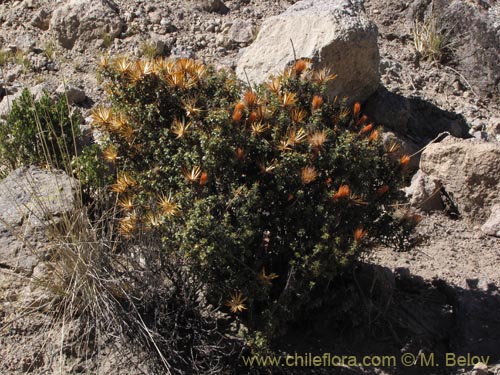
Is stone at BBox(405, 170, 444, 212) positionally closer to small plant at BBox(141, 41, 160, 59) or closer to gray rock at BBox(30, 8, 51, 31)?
small plant at BBox(141, 41, 160, 59)

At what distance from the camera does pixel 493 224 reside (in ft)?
19.0

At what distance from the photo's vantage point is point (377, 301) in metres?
4.52

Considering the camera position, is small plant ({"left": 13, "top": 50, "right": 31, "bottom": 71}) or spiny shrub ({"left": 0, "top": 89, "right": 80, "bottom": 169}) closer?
spiny shrub ({"left": 0, "top": 89, "right": 80, "bottom": 169})

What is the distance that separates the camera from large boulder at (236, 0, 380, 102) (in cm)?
626

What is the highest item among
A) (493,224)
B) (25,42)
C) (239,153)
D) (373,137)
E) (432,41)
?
(239,153)

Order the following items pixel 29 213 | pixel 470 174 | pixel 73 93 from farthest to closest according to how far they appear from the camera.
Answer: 1. pixel 73 93
2. pixel 470 174
3. pixel 29 213

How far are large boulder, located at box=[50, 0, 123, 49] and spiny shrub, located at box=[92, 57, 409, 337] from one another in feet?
12.2

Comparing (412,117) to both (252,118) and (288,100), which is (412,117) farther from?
(252,118)

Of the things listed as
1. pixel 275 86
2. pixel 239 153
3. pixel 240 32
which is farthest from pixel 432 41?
pixel 239 153

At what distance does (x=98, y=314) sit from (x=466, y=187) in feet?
11.0

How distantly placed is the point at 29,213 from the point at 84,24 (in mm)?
3564

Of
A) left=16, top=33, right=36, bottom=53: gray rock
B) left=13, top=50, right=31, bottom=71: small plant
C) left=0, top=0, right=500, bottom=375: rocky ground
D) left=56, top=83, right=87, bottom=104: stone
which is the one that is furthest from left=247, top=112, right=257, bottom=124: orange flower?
left=16, top=33, right=36, bottom=53: gray rock

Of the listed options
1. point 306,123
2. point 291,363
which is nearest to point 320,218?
point 306,123

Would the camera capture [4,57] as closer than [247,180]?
No
